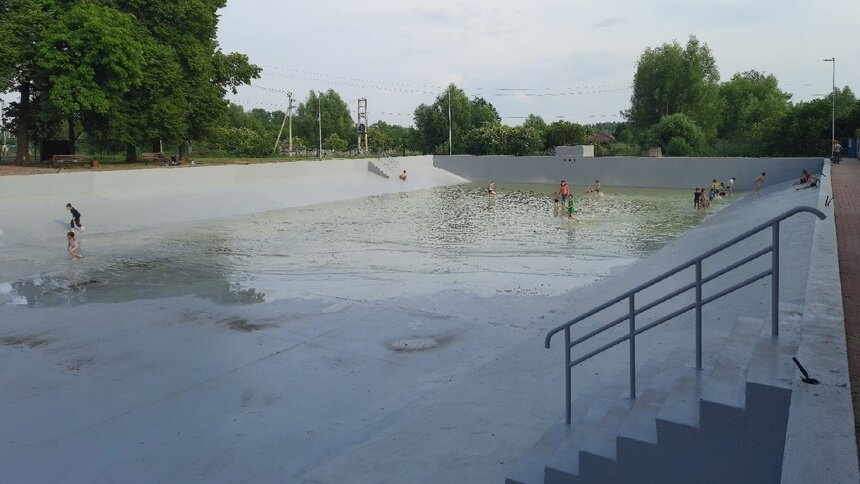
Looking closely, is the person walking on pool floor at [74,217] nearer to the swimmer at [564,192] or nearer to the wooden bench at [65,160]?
the wooden bench at [65,160]

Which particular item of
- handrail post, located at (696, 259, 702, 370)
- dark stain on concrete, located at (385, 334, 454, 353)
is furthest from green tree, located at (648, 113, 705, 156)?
handrail post, located at (696, 259, 702, 370)

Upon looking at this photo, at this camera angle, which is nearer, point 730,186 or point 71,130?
point 730,186

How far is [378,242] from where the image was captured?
73.0 ft

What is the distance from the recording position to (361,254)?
19.9 m

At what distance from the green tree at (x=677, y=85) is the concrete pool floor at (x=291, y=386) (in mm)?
57113

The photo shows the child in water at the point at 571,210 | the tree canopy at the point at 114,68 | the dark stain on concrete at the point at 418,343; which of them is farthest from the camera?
the tree canopy at the point at 114,68

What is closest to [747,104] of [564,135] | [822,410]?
[564,135]

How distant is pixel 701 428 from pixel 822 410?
768 mm

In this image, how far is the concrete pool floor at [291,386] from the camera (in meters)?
7.18

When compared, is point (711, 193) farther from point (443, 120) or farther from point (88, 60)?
point (443, 120)

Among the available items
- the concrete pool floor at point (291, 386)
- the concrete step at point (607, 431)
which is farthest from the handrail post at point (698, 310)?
the concrete pool floor at point (291, 386)

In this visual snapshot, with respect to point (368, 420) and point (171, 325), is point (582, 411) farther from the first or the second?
point (171, 325)

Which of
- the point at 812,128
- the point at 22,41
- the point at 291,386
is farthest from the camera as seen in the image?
the point at 812,128

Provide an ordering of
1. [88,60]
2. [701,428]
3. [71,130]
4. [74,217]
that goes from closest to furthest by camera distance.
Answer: [701,428] → [74,217] → [88,60] → [71,130]
